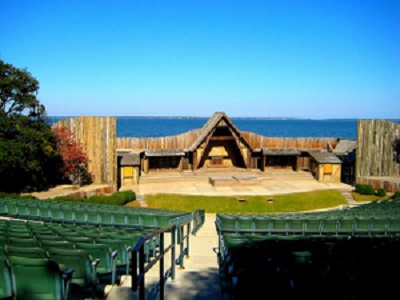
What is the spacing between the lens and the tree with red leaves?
3052 cm

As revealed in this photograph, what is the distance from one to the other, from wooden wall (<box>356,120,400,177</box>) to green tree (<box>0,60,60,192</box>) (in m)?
26.1

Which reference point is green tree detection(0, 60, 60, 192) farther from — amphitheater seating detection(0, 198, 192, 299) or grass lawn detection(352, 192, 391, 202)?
grass lawn detection(352, 192, 391, 202)

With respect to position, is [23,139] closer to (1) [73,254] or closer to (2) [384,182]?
(1) [73,254]

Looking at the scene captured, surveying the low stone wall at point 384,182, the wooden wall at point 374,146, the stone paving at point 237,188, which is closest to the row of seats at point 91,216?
the stone paving at point 237,188

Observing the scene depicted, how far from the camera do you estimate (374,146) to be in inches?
1385

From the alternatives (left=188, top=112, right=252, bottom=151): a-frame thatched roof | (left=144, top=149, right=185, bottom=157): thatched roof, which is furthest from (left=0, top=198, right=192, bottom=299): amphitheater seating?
(left=188, top=112, right=252, bottom=151): a-frame thatched roof

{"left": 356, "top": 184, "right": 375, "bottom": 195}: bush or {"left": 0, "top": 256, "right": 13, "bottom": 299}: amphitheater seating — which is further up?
{"left": 0, "top": 256, "right": 13, "bottom": 299}: amphitheater seating

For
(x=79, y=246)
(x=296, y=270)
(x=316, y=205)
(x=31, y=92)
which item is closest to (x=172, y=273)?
(x=79, y=246)

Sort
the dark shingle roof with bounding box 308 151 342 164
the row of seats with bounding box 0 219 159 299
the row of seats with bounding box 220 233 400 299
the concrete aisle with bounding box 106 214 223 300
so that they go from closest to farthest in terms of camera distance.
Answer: the row of seats with bounding box 220 233 400 299, the row of seats with bounding box 0 219 159 299, the concrete aisle with bounding box 106 214 223 300, the dark shingle roof with bounding box 308 151 342 164

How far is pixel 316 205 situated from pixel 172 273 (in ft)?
76.4

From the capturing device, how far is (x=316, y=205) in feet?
96.6

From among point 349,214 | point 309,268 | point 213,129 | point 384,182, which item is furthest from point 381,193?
point 309,268

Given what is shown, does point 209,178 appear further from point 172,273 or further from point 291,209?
point 172,273

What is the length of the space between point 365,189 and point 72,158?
23.5 m
